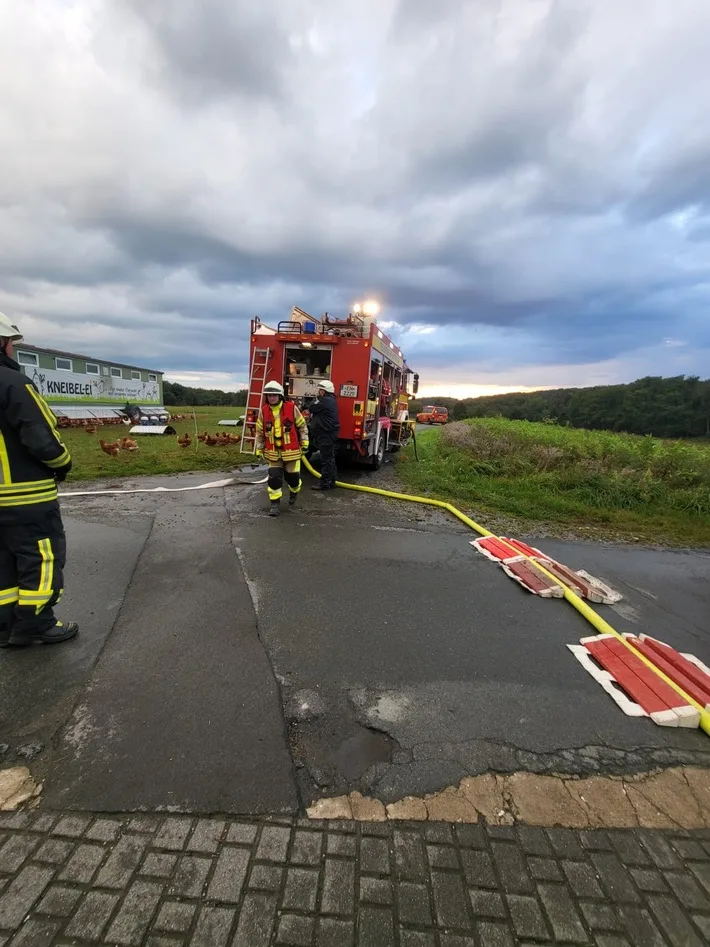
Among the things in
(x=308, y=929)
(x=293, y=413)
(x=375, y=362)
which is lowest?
(x=308, y=929)

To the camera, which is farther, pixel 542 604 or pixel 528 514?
pixel 528 514

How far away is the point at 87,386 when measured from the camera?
22.6 meters

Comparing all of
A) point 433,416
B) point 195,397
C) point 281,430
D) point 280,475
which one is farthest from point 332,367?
point 195,397

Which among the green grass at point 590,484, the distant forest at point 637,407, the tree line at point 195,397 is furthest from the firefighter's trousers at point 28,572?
the tree line at point 195,397

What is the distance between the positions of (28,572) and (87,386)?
2354 centimetres

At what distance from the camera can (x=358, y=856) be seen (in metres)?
1.73

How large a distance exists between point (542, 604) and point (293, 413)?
422 cm

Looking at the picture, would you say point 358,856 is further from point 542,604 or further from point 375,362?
point 375,362

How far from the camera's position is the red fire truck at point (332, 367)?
344 inches

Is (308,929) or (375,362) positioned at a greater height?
(375,362)

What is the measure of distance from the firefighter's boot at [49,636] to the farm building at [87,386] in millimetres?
19488

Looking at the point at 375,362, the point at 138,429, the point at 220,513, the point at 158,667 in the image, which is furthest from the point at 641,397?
the point at 158,667

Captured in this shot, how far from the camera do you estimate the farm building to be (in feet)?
64.7

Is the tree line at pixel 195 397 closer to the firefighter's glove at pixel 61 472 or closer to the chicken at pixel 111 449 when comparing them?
the chicken at pixel 111 449
